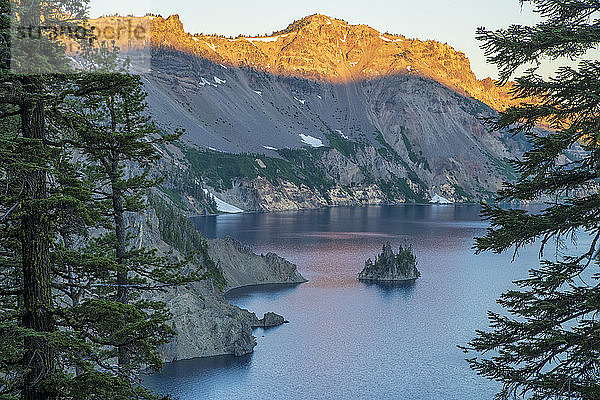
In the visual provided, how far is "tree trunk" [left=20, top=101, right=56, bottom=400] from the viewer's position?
1002 centimetres

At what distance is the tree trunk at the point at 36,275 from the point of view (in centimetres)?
1002

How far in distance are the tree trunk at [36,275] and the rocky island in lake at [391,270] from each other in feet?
307

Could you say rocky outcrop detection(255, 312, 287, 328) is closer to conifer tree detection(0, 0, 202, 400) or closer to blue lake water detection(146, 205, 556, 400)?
blue lake water detection(146, 205, 556, 400)

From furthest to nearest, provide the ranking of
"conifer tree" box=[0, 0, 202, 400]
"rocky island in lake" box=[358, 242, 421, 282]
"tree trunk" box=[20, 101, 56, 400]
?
1. "rocky island in lake" box=[358, 242, 421, 282]
2. "tree trunk" box=[20, 101, 56, 400]
3. "conifer tree" box=[0, 0, 202, 400]

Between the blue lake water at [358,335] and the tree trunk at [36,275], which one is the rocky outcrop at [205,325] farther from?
the tree trunk at [36,275]

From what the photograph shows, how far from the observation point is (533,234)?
1219cm

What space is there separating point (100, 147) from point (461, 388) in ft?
145

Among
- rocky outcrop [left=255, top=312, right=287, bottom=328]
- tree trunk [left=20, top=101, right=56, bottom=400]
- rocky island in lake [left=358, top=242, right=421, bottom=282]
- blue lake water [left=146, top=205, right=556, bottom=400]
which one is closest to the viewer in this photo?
tree trunk [left=20, top=101, right=56, bottom=400]

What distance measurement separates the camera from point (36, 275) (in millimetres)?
10289

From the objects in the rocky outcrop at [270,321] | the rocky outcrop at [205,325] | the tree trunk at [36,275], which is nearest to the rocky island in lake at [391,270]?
the rocky outcrop at [270,321]

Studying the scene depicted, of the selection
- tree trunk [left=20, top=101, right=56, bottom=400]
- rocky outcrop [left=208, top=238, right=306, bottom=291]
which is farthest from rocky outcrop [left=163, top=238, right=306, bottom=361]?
tree trunk [left=20, top=101, right=56, bottom=400]

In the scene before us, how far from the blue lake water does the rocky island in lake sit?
2.44 m

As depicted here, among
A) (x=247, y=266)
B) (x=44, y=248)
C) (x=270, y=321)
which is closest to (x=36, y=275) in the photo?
(x=44, y=248)

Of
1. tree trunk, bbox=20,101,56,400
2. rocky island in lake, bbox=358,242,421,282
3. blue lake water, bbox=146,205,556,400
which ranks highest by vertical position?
tree trunk, bbox=20,101,56,400
